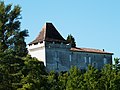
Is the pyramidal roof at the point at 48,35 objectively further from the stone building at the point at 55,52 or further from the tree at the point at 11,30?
the tree at the point at 11,30

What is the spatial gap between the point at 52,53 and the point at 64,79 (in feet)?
76.1

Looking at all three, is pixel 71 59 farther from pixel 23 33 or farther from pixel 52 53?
pixel 23 33

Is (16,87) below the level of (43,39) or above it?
below

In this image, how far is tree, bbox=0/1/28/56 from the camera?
163 feet

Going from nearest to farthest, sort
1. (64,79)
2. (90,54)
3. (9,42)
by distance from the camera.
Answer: (64,79), (9,42), (90,54)

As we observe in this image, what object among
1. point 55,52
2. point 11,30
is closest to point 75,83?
point 11,30

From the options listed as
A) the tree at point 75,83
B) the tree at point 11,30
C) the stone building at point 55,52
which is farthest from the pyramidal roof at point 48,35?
the tree at point 75,83

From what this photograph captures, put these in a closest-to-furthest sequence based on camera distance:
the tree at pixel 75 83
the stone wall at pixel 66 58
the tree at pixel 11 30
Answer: the tree at pixel 75 83
the tree at pixel 11 30
the stone wall at pixel 66 58

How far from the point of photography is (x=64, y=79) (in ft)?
152

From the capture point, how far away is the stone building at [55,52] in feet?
225

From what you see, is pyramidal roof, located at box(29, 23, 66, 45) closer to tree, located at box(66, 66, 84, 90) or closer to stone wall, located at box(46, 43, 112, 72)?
stone wall, located at box(46, 43, 112, 72)

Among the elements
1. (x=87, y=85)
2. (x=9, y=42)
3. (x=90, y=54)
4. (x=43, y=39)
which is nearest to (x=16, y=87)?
(x=87, y=85)

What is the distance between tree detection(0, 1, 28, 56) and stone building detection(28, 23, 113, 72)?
55.4 ft

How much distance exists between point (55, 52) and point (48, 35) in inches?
98.7
